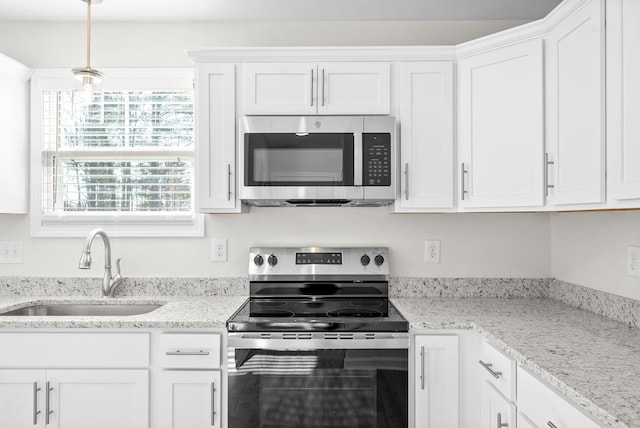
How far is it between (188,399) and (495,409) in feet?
4.00

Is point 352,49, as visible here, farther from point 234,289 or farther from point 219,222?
point 234,289

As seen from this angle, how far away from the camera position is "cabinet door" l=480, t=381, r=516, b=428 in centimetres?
155

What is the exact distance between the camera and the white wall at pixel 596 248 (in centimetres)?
186

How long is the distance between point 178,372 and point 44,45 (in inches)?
78.7

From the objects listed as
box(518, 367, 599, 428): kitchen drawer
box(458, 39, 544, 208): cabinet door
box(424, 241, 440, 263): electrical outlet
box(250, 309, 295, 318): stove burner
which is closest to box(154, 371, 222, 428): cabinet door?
box(250, 309, 295, 318): stove burner

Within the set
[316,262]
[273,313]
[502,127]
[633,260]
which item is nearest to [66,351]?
[273,313]

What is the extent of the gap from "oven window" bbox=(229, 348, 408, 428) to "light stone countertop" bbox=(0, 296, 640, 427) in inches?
8.4

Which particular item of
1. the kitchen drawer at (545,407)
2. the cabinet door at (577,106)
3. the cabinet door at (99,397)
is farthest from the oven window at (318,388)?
the cabinet door at (577,106)

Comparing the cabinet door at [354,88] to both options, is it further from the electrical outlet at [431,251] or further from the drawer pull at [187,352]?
the drawer pull at [187,352]

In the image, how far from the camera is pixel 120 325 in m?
1.88

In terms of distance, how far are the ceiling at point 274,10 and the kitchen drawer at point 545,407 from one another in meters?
1.86

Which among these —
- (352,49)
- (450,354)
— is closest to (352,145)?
(352,49)

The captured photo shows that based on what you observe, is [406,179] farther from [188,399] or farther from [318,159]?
[188,399]

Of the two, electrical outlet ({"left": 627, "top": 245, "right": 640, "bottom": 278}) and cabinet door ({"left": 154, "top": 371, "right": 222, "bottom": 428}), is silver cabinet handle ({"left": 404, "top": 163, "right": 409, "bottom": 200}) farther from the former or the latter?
cabinet door ({"left": 154, "top": 371, "right": 222, "bottom": 428})
